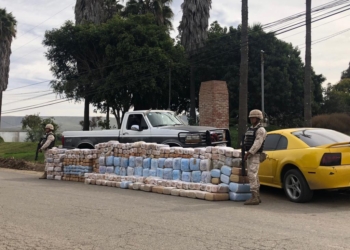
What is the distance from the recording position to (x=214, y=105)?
2220 centimetres

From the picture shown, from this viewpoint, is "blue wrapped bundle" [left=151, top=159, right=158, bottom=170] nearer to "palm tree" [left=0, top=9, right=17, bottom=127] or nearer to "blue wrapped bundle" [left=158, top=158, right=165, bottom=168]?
"blue wrapped bundle" [left=158, top=158, right=165, bottom=168]

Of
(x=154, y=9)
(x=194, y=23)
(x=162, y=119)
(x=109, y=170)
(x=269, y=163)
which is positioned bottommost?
(x=109, y=170)

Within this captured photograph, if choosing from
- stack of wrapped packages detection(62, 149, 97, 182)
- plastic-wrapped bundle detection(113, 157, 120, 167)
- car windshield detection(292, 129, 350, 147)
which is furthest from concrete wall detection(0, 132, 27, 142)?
car windshield detection(292, 129, 350, 147)

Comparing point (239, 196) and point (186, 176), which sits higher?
point (186, 176)

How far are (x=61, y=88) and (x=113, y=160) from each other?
24775 mm

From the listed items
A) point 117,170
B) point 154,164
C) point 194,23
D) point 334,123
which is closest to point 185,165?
point 154,164

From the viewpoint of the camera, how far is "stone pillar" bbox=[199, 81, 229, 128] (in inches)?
875

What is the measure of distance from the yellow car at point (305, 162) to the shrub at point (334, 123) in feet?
81.3

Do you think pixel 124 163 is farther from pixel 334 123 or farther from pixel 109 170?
pixel 334 123

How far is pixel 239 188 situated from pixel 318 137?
6.56 feet

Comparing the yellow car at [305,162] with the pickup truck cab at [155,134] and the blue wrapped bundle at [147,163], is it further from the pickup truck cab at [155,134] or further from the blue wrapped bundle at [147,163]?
the blue wrapped bundle at [147,163]

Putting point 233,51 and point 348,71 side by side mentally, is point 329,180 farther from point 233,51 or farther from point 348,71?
point 348,71

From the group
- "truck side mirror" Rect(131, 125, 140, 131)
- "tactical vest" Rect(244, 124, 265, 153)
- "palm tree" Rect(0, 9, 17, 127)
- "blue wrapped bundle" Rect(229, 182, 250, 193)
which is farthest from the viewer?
"palm tree" Rect(0, 9, 17, 127)

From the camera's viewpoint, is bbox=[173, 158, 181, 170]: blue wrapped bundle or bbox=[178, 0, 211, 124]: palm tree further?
bbox=[178, 0, 211, 124]: palm tree
